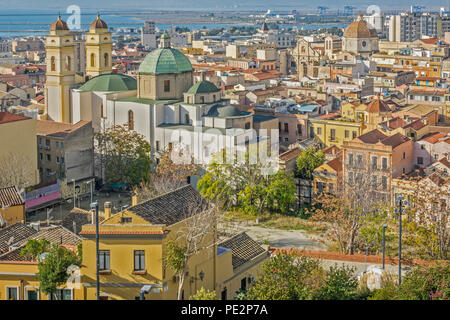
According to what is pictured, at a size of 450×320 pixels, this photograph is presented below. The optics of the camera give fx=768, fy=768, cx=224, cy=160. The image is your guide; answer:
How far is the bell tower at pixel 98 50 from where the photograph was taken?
42.5m

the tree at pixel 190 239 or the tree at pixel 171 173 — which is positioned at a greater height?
the tree at pixel 190 239

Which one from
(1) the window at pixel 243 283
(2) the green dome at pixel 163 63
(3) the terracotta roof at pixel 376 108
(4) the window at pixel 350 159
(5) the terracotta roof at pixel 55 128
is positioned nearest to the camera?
(1) the window at pixel 243 283

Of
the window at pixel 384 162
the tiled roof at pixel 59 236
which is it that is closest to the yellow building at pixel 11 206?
the tiled roof at pixel 59 236

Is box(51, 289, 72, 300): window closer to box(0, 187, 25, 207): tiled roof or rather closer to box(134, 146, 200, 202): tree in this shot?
box(0, 187, 25, 207): tiled roof

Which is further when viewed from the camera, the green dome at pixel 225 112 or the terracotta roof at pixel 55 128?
the green dome at pixel 225 112

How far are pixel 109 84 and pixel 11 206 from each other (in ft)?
49.8

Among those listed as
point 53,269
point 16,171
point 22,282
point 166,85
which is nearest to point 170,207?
point 53,269

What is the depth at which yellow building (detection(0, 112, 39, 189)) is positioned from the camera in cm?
3178

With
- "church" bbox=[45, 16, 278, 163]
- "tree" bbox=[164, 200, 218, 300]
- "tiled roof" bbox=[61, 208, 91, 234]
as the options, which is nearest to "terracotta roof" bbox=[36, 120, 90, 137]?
"church" bbox=[45, 16, 278, 163]

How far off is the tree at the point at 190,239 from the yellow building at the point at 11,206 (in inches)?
376

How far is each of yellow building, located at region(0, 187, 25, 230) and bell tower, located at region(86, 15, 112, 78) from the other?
17242 mm

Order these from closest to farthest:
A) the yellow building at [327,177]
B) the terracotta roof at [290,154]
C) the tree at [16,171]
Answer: the yellow building at [327,177], the tree at [16,171], the terracotta roof at [290,154]

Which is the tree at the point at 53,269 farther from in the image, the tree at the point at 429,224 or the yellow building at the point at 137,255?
the tree at the point at 429,224

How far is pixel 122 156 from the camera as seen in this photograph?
35219 millimetres
